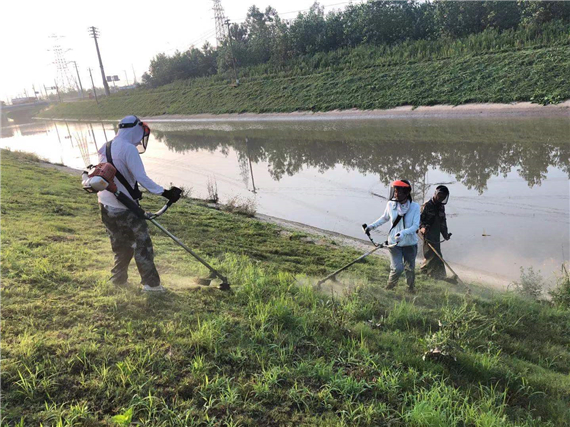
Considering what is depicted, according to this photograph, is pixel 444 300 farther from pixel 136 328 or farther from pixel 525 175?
pixel 525 175

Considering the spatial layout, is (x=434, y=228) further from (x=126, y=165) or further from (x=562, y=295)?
(x=126, y=165)

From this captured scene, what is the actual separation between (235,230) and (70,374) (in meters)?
5.81

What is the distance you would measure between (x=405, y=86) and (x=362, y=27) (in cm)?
1767

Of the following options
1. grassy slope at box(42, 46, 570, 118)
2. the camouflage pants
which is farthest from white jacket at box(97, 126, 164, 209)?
grassy slope at box(42, 46, 570, 118)

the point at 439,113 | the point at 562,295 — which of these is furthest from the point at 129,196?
the point at 439,113

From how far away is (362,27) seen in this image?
3794cm

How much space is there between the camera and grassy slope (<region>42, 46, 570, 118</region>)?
62.4 feet

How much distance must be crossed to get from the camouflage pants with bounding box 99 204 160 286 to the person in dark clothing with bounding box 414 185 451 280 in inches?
158

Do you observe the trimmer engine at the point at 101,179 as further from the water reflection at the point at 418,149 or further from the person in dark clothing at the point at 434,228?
the water reflection at the point at 418,149

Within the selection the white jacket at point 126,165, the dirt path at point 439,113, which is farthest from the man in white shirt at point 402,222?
the dirt path at point 439,113

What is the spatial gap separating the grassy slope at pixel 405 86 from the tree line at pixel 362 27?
4.45 meters

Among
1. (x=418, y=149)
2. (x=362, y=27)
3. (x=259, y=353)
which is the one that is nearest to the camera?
(x=259, y=353)

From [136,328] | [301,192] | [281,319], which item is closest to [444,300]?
[281,319]

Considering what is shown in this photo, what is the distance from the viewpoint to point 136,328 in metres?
3.22
